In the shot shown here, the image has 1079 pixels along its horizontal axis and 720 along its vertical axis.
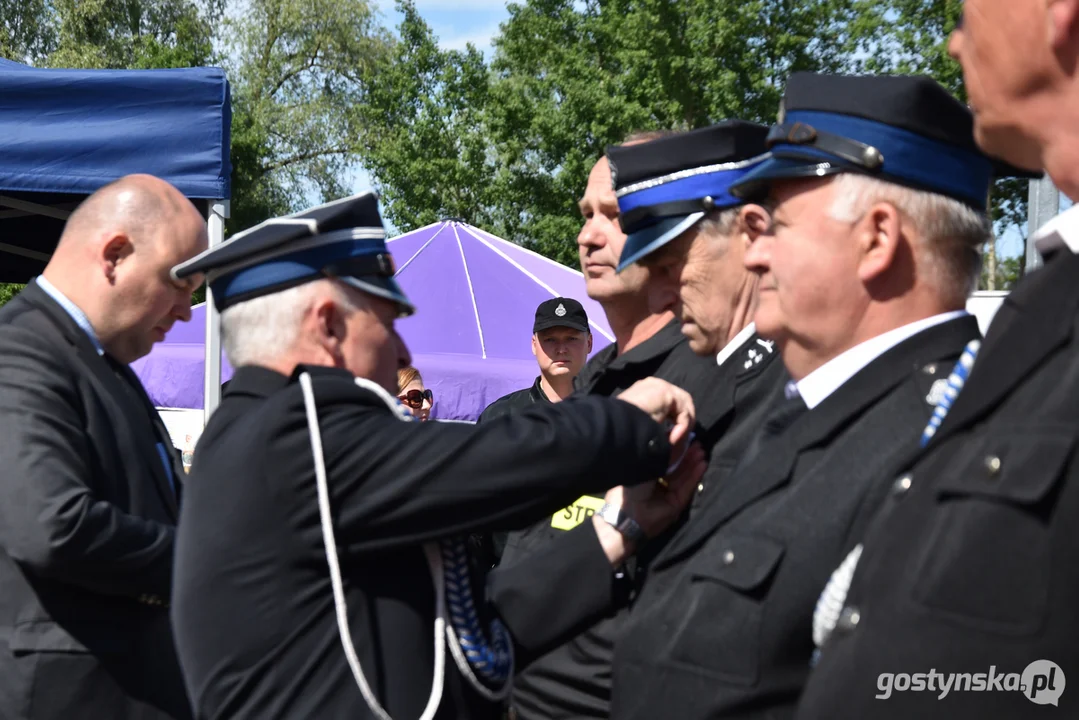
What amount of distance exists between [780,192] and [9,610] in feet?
7.43

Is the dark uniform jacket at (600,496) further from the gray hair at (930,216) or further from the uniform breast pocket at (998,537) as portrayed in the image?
the uniform breast pocket at (998,537)

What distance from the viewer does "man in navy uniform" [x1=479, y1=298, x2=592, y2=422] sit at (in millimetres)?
6012

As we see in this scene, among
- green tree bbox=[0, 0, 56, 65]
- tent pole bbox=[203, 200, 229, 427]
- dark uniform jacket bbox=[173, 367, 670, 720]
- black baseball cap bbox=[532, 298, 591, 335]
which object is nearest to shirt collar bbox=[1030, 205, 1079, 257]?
dark uniform jacket bbox=[173, 367, 670, 720]

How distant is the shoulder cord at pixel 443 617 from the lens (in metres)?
1.85

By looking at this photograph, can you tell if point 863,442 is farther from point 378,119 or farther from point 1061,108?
point 378,119

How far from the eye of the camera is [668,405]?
82.3 inches

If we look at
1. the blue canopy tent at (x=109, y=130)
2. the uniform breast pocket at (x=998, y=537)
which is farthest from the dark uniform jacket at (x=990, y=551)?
the blue canopy tent at (x=109, y=130)

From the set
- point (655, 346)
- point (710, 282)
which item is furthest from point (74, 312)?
point (710, 282)

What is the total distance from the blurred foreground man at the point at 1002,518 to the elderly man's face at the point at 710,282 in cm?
101

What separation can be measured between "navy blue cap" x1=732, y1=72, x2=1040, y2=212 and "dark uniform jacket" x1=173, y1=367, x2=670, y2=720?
1.72 feet

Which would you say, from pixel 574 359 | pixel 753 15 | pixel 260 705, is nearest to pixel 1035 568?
pixel 260 705

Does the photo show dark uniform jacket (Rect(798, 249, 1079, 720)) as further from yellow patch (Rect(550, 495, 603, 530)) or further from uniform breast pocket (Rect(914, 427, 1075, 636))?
yellow patch (Rect(550, 495, 603, 530))

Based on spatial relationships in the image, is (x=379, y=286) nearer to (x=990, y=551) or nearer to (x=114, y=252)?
(x=990, y=551)

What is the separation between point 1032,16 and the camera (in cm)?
121
